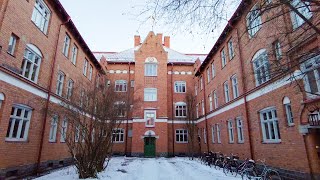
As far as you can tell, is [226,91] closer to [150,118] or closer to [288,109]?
[288,109]

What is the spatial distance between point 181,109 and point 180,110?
0.21m

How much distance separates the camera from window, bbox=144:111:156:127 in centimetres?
2734

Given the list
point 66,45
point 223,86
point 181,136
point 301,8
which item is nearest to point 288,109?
point 301,8

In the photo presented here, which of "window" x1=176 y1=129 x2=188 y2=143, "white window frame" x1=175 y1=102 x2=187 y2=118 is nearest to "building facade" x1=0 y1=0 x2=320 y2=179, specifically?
"window" x1=176 y1=129 x2=188 y2=143

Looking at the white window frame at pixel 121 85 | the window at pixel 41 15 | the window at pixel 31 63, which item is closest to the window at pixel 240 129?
the window at pixel 31 63

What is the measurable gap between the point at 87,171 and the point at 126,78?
2116 centimetres

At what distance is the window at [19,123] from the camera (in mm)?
10727

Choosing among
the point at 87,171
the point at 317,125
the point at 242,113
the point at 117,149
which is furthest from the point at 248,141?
the point at 117,149

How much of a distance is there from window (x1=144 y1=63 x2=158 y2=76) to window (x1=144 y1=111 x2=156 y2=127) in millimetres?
5467

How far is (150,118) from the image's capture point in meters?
27.6

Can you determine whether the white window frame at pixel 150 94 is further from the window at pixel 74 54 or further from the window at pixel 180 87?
the window at pixel 74 54

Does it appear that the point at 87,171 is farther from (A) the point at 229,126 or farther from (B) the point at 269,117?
(A) the point at 229,126

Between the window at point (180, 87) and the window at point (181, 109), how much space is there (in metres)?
1.92

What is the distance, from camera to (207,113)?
23.3 m
